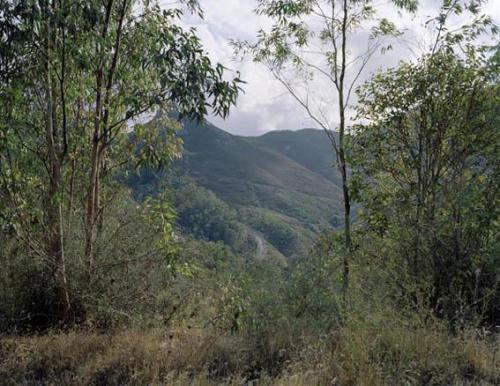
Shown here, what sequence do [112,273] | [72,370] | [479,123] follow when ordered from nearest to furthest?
[72,370], [112,273], [479,123]

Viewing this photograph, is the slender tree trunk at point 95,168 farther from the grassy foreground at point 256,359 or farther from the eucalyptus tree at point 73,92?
the grassy foreground at point 256,359

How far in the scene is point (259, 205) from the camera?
175750mm

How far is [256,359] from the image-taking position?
5105 mm

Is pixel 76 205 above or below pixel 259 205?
below

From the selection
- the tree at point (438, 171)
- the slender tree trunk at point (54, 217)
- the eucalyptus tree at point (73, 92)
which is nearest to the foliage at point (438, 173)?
the tree at point (438, 171)

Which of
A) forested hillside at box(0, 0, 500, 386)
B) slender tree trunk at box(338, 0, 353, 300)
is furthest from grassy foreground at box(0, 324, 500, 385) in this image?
slender tree trunk at box(338, 0, 353, 300)

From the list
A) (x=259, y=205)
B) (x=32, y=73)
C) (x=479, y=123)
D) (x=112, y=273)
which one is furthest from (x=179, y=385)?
(x=259, y=205)

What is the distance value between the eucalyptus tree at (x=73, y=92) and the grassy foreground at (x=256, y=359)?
38.1 inches

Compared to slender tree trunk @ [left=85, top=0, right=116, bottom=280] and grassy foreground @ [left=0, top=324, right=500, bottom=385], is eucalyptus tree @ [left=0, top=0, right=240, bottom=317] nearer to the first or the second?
slender tree trunk @ [left=85, top=0, right=116, bottom=280]

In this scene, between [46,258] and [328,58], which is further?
[328,58]

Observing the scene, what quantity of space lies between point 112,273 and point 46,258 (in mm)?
839

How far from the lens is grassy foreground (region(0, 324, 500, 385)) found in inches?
173

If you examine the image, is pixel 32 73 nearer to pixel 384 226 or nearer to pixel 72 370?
pixel 72 370

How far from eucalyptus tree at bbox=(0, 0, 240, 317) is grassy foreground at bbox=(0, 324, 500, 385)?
3.18 ft
